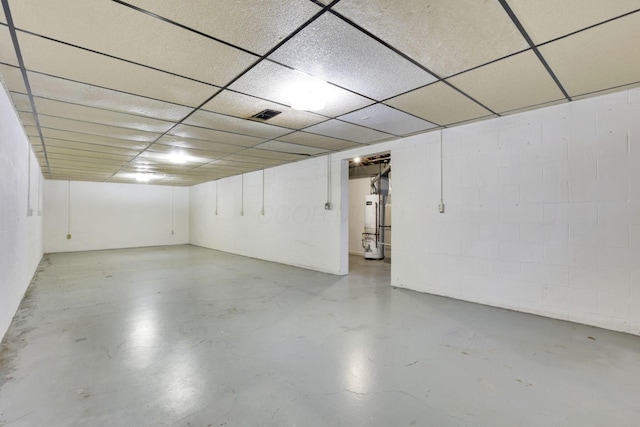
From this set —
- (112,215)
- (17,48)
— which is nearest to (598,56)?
(17,48)

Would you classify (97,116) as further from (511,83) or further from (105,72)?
(511,83)

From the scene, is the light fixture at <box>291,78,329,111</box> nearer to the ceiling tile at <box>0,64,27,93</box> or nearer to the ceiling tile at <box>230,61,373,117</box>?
the ceiling tile at <box>230,61,373,117</box>

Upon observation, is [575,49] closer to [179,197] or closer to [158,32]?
[158,32]

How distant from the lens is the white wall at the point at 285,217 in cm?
571

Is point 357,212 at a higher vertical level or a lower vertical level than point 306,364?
higher

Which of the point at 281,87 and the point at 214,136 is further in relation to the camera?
the point at 214,136

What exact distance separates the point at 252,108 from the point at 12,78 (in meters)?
1.92

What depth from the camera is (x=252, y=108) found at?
3.15m

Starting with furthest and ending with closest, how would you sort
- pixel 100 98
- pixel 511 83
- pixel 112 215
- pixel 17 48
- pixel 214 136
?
pixel 112 215 < pixel 214 136 < pixel 100 98 < pixel 511 83 < pixel 17 48

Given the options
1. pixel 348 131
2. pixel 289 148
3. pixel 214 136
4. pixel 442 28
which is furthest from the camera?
pixel 289 148

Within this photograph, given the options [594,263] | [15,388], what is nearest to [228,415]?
[15,388]

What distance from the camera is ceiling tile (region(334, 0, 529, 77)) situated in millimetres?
1631

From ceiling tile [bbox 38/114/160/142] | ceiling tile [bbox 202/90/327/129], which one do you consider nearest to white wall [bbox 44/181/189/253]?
ceiling tile [bbox 38/114/160/142]

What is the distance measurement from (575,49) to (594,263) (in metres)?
2.13
